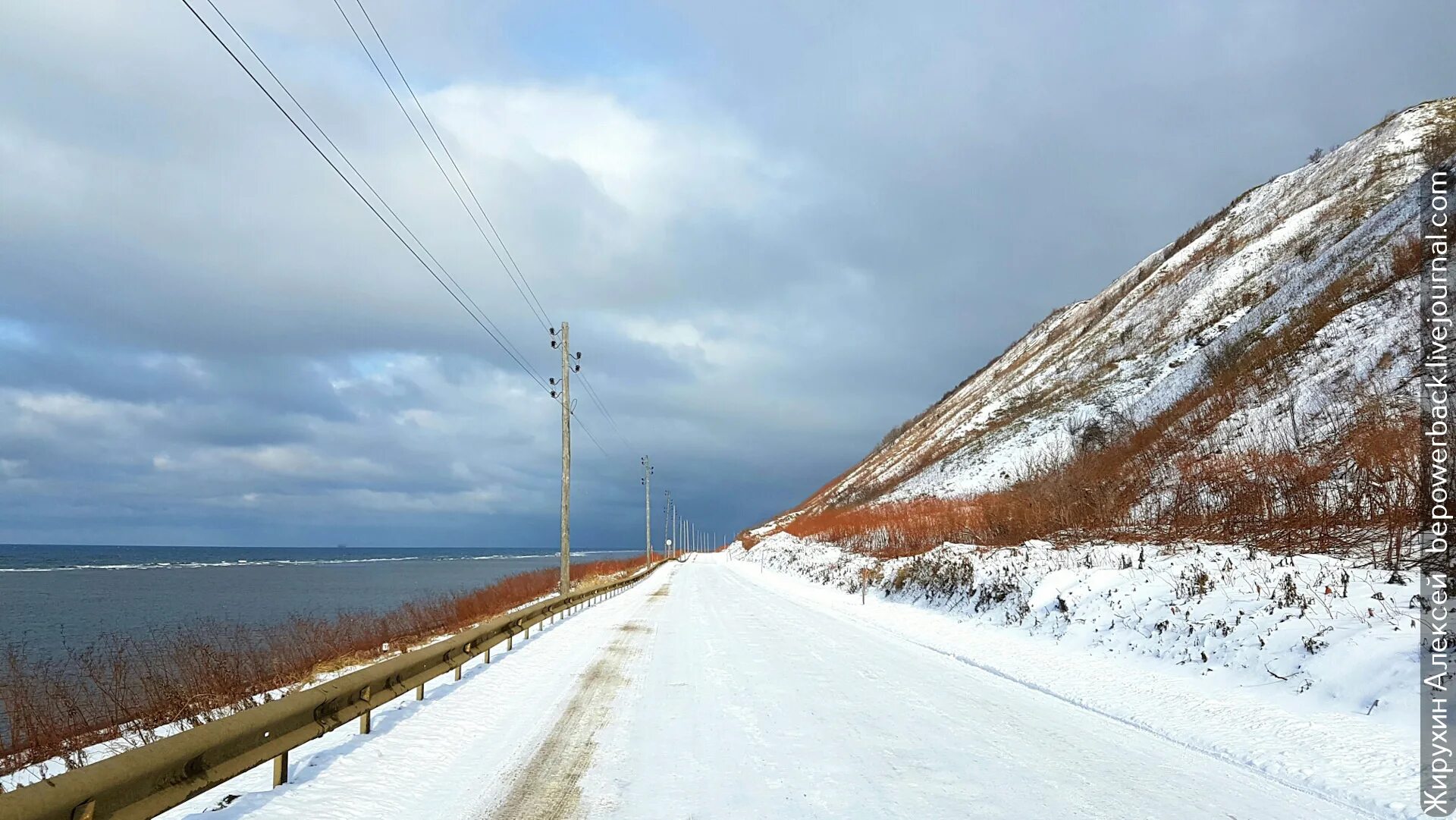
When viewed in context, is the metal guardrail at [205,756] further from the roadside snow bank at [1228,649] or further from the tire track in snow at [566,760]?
the roadside snow bank at [1228,649]

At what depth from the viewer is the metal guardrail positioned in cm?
375

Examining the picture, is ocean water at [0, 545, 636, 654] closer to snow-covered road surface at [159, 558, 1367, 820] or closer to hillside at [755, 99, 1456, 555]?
snow-covered road surface at [159, 558, 1367, 820]

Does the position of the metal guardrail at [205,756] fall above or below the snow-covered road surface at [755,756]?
above

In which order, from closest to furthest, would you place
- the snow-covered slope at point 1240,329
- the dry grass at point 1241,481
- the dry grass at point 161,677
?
the dry grass at point 161,677, the dry grass at point 1241,481, the snow-covered slope at point 1240,329

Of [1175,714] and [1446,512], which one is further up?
[1446,512]

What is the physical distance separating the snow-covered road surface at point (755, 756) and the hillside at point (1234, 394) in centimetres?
685

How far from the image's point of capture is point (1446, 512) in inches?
397

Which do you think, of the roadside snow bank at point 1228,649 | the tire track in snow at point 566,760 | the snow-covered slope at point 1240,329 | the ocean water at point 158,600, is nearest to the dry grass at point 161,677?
the ocean water at point 158,600

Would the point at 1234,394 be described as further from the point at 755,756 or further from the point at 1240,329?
the point at 755,756

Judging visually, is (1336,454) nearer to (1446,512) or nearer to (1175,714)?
(1446,512)

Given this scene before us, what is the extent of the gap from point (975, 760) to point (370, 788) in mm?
4783

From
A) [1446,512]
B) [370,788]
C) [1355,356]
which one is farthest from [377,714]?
[1355,356]


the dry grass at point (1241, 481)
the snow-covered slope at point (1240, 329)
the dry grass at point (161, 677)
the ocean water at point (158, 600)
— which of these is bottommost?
the ocean water at point (158, 600)

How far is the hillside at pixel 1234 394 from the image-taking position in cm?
1528
